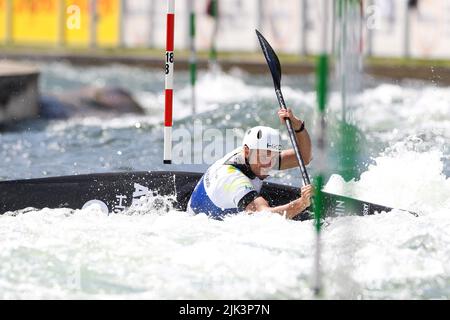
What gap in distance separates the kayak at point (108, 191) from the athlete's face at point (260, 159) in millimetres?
469

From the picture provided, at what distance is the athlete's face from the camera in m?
6.83

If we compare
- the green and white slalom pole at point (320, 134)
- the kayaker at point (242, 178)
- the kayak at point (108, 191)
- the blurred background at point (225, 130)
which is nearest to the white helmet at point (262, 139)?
the kayaker at point (242, 178)

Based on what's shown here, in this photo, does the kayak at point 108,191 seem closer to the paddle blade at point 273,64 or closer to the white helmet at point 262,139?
the white helmet at point 262,139

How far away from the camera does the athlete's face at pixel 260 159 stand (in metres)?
6.83

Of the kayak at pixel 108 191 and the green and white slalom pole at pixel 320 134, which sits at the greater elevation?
the green and white slalom pole at pixel 320 134

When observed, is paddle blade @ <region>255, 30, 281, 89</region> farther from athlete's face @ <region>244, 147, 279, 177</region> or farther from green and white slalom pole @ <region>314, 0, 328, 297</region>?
green and white slalom pole @ <region>314, 0, 328, 297</region>

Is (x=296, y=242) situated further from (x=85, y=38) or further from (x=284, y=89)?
(x=85, y=38)

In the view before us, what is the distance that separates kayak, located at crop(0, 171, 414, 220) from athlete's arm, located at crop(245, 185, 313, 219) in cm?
65

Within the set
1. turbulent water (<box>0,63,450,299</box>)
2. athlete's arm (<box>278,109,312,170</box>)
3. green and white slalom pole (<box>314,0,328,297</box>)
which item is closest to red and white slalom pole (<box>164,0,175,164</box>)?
turbulent water (<box>0,63,450,299</box>)

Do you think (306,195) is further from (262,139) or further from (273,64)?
(273,64)

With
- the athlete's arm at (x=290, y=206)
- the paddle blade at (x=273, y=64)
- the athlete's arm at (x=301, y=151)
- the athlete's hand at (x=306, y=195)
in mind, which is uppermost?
the paddle blade at (x=273, y=64)

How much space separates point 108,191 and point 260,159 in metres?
1.22

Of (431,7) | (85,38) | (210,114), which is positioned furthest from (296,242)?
(85,38)

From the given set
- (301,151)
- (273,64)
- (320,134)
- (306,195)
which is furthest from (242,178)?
(320,134)
